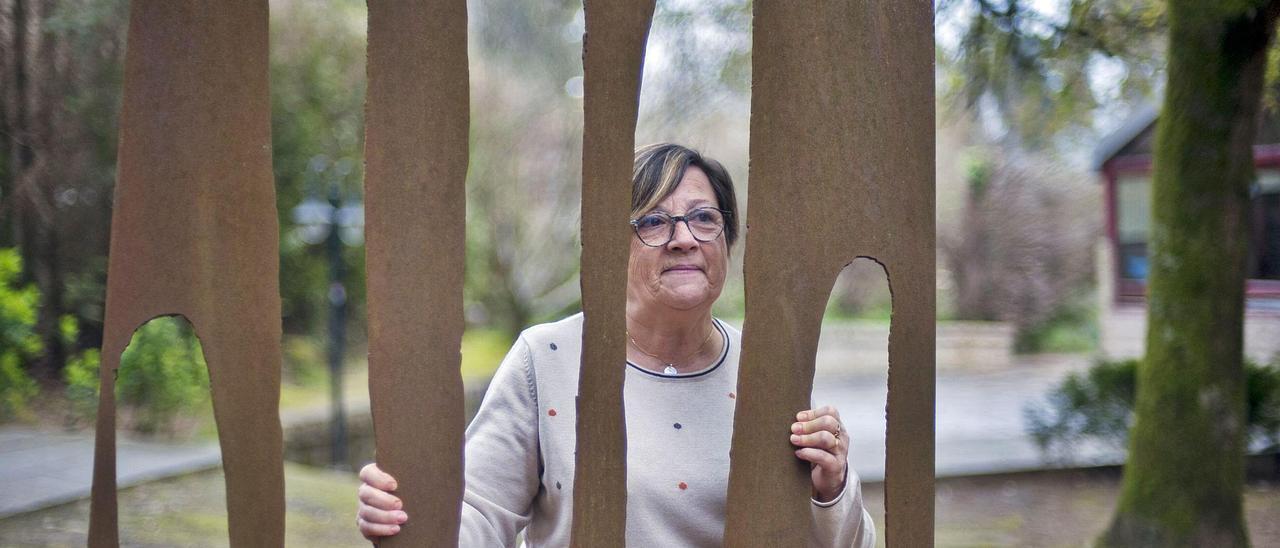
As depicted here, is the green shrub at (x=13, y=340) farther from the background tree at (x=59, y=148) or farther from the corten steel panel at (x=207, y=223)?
the corten steel panel at (x=207, y=223)

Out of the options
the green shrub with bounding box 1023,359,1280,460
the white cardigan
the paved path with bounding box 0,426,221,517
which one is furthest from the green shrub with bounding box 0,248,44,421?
the green shrub with bounding box 1023,359,1280,460

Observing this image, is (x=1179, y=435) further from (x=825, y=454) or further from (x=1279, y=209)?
(x=1279, y=209)

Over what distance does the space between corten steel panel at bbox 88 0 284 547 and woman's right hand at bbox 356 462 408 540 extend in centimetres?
13

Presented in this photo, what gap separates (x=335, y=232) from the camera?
8.79 metres

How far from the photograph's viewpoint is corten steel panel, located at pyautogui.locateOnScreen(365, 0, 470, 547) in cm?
116

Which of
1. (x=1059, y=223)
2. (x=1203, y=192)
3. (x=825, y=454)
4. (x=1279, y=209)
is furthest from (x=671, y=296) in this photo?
(x=1059, y=223)

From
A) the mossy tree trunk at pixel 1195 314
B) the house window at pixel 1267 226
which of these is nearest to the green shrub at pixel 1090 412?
the house window at pixel 1267 226

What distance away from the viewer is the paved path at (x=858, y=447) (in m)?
6.08

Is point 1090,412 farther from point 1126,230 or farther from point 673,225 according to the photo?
point 673,225

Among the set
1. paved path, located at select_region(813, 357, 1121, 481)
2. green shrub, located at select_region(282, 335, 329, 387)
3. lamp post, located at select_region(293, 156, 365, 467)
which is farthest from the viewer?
green shrub, located at select_region(282, 335, 329, 387)

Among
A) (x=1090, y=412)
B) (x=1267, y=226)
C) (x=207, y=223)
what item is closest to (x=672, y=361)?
(x=207, y=223)

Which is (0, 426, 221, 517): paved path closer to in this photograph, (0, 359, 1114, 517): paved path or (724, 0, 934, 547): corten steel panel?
(0, 359, 1114, 517): paved path

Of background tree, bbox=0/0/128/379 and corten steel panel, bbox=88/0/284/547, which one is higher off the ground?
background tree, bbox=0/0/128/379

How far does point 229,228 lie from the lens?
1.21 m
